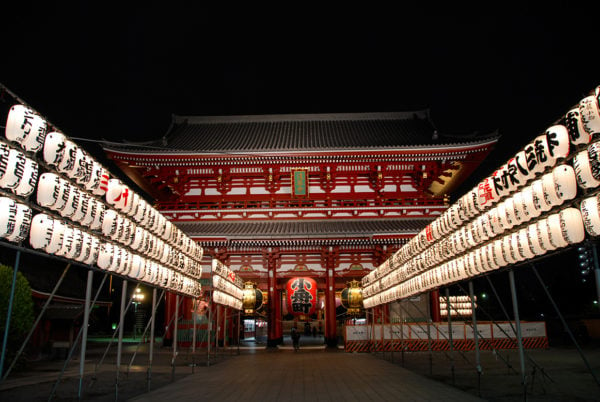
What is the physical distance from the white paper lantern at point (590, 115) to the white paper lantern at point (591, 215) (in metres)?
1.03

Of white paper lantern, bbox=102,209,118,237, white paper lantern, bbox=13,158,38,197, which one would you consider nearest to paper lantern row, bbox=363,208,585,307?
white paper lantern, bbox=102,209,118,237

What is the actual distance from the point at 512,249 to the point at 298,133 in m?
21.2

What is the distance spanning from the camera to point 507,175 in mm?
8484

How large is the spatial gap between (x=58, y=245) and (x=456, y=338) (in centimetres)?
1856

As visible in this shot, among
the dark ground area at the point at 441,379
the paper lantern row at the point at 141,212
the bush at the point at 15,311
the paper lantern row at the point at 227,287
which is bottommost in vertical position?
the dark ground area at the point at 441,379

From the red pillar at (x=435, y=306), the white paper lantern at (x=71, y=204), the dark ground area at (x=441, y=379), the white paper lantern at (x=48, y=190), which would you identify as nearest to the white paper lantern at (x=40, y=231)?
the white paper lantern at (x=48, y=190)

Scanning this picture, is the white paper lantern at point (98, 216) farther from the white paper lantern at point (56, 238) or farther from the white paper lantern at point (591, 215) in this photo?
the white paper lantern at point (591, 215)

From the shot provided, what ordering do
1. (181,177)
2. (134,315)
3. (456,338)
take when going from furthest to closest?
(134,315) → (181,177) → (456,338)

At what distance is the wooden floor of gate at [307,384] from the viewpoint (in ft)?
30.6

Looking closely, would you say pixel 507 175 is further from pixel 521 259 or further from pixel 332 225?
pixel 332 225

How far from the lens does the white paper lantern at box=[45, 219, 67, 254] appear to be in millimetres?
7332

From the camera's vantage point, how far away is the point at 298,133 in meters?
28.7

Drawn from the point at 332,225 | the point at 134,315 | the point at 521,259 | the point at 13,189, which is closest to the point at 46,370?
the point at 13,189

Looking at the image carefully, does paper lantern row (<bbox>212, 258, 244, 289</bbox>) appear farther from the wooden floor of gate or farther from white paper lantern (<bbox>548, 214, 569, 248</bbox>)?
white paper lantern (<bbox>548, 214, 569, 248</bbox>)
